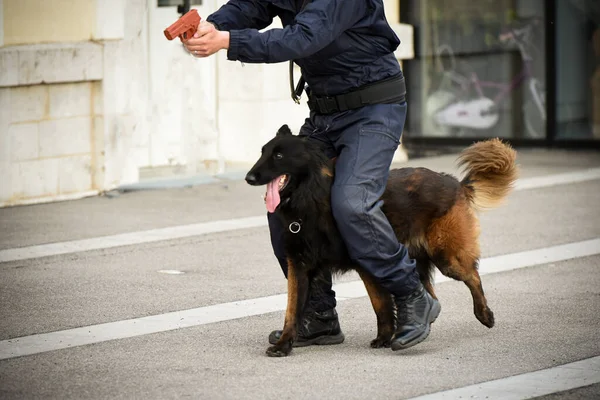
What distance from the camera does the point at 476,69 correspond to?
14633mm

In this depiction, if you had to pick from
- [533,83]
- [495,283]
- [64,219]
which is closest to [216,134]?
[64,219]

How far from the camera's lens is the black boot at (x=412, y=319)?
6.02 metres

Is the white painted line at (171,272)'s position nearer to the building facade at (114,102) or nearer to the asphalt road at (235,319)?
the asphalt road at (235,319)

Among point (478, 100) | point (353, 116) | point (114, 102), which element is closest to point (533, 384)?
point (353, 116)

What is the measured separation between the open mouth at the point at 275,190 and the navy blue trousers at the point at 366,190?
26 cm

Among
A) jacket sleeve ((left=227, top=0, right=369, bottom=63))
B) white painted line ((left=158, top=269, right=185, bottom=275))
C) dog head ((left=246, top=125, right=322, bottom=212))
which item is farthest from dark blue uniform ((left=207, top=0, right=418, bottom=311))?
white painted line ((left=158, top=269, right=185, bottom=275))

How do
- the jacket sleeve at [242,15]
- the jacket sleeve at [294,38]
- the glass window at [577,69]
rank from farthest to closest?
1. the glass window at [577,69]
2. the jacket sleeve at [242,15]
3. the jacket sleeve at [294,38]

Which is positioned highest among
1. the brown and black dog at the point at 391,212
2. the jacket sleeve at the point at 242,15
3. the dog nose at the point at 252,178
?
the jacket sleeve at the point at 242,15

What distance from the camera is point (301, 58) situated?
5.91 metres

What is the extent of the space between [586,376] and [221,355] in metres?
1.72

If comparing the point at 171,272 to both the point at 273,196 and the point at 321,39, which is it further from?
the point at 321,39

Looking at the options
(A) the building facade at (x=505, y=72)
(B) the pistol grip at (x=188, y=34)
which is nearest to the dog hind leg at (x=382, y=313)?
(B) the pistol grip at (x=188, y=34)

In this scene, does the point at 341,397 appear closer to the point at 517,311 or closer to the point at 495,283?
the point at 517,311

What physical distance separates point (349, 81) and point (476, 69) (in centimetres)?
884
